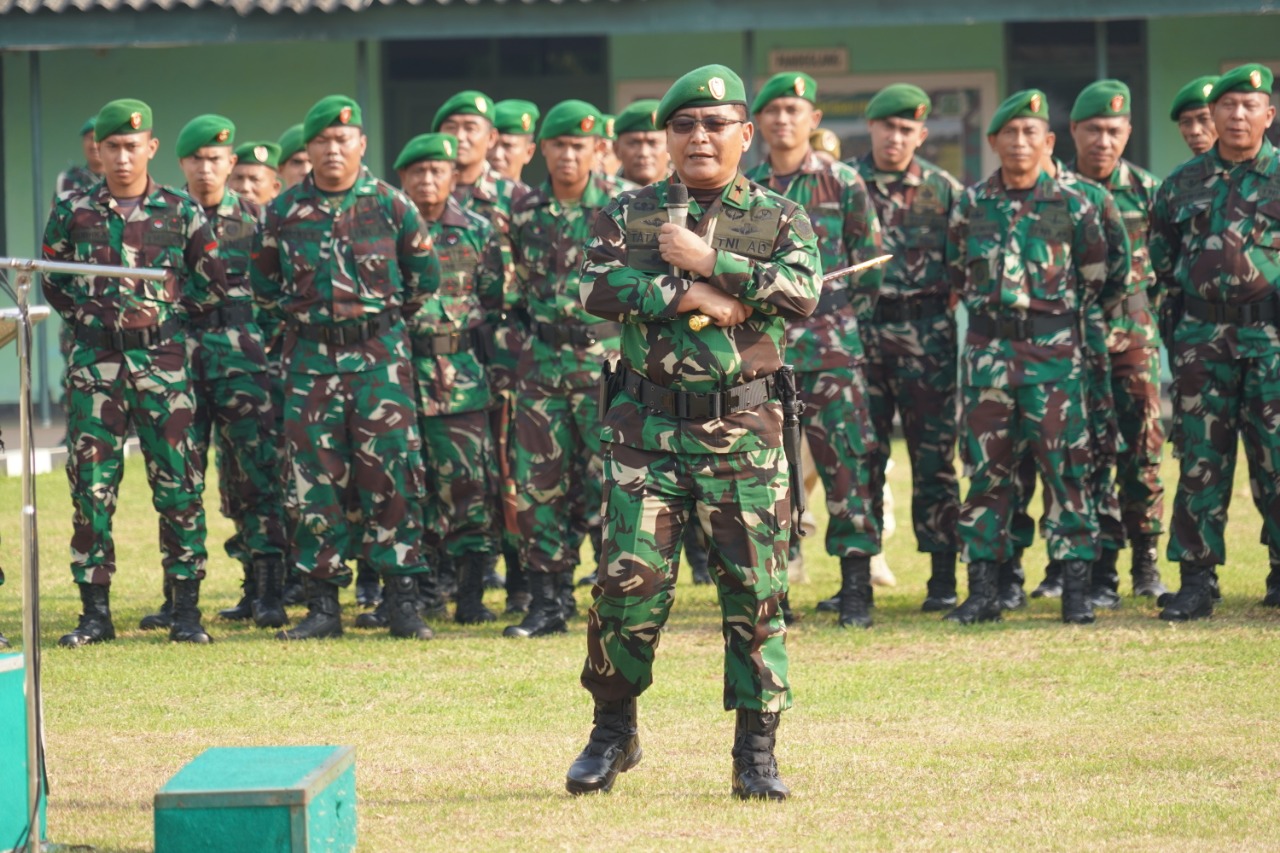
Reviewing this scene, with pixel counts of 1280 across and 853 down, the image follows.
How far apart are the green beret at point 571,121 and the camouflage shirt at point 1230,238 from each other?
2.73 metres

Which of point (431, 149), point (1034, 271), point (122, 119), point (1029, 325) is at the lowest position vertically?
point (1029, 325)

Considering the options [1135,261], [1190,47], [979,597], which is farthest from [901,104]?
[1190,47]

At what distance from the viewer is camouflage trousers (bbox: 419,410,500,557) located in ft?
30.4

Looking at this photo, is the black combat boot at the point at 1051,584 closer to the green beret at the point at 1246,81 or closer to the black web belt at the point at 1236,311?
the black web belt at the point at 1236,311

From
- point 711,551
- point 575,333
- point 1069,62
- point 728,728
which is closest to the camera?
point 711,551

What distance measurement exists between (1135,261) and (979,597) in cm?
188

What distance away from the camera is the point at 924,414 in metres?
9.33

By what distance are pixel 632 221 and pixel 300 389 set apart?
323 centimetres

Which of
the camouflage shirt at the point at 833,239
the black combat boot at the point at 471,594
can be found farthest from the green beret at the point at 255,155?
the camouflage shirt at the point at 833,239

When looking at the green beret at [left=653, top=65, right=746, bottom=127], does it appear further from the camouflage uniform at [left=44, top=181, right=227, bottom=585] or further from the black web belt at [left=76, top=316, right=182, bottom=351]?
the black web belt at [left=76, top=316, right=182, bottom=351]

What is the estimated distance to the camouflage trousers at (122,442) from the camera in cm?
859

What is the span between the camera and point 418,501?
890 centimetres

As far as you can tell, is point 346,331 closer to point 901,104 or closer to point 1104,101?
point 901,104

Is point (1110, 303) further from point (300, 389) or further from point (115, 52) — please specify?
point (115, 52)
